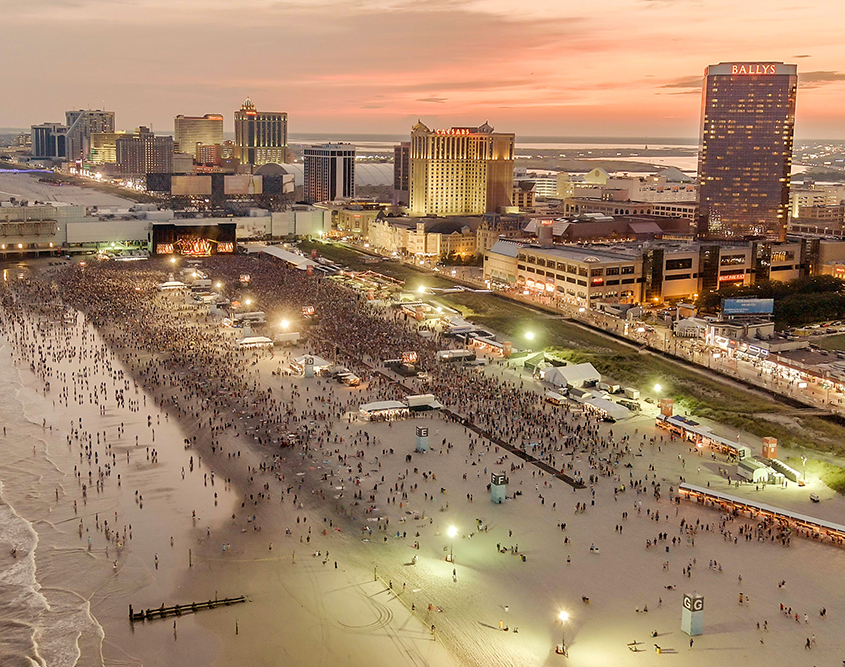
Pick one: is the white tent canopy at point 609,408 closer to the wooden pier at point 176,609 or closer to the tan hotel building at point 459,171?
the wooden pier at point 176,609

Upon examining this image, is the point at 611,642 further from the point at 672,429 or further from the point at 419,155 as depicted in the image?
the point at 419,155

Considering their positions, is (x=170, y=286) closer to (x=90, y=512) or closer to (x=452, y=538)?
(x=90, y=512)

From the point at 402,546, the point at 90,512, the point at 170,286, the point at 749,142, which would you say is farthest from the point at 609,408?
the point at 749,142

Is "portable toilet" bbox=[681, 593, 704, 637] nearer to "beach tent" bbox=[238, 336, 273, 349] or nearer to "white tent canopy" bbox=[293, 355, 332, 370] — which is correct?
"white tent canopy" bbox=[293, 355, 332, 370]

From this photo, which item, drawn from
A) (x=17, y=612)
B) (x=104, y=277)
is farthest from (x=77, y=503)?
(x=104, y=277)

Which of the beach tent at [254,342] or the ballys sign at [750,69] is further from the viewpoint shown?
the ballys sign at [750,69]

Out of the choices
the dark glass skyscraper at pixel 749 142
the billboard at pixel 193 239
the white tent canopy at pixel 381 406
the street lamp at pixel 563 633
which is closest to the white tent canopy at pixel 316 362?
the white tent canopy at pixel 381 406

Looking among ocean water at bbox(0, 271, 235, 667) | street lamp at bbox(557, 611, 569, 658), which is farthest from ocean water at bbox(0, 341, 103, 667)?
street lamp at bbox(557, 611, 569, 658)
